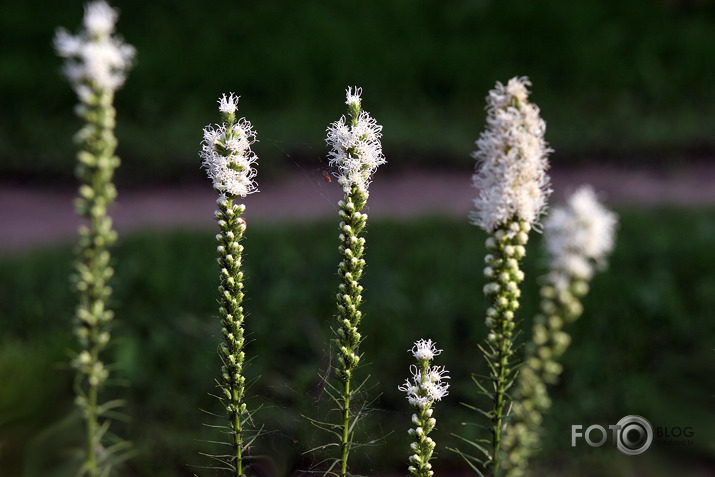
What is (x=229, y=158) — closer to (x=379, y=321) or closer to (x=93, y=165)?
(x=93, y=165)

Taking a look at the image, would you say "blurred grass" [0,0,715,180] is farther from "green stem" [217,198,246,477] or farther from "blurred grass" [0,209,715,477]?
"green stem" [217,198,246,477]

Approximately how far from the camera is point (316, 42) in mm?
14031

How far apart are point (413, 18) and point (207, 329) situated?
32.9 ft

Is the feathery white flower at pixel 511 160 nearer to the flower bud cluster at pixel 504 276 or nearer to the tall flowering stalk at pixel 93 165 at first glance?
the flower bud cluster at pixel 504 276

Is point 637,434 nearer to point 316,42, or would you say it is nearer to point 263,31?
point 316,42

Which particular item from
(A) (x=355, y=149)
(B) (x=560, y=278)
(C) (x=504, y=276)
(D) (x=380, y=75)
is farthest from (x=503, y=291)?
(D) (x=380, y=75)

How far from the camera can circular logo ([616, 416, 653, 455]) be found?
2.37 m

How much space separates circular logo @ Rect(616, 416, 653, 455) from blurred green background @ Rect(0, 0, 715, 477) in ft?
0.22

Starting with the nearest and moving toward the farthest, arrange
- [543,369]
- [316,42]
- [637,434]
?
[543,369] → [637,434] → [316,42]

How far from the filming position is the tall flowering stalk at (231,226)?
1390 mm

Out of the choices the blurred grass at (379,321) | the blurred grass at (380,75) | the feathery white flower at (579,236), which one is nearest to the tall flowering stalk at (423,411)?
the feathery white flower at (579,236)

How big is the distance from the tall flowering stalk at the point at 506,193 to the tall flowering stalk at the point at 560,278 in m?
0.12

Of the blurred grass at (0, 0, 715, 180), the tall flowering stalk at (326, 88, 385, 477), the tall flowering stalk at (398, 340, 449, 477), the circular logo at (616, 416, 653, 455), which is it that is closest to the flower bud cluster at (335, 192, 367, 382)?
the tall flowering stalk at (326, 88, 385, 477)

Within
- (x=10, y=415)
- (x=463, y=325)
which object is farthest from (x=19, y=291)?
(x=10, y=415)
